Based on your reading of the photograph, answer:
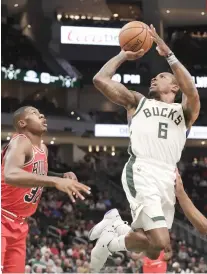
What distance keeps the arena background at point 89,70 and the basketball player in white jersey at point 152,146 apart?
47.2ft

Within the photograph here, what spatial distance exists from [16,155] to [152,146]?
119 centimetres

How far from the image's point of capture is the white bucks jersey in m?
5.66

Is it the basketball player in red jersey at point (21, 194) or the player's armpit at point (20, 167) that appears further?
the basketball player in red jersey at point (21, 194)

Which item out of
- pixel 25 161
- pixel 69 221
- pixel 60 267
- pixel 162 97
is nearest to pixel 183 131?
pixel 162 97

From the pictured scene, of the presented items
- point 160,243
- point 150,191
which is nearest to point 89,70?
point 150,191

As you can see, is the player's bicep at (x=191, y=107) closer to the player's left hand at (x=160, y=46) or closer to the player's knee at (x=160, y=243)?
the player's left hand at (x=160, y=46)

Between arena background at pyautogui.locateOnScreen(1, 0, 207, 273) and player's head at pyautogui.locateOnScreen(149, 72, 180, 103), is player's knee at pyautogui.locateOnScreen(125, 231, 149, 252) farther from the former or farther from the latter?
arena background at pyautogui.locateOnScreen(1, 0, 207, 273)

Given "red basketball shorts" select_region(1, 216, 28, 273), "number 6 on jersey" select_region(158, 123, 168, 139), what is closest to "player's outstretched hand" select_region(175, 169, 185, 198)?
"number 6 on jersey" select_region(158, 123, 168, 139)

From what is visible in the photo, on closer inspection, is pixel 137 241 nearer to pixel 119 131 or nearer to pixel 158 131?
pixel 158 131

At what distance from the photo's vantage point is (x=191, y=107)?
5695 mm

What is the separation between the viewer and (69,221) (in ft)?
62.1

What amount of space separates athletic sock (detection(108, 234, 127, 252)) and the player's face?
119 centimetres

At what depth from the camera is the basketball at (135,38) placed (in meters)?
5.77

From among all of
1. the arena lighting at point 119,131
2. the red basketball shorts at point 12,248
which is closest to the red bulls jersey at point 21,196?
the red basketball shorts at point 12,248
